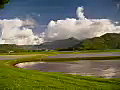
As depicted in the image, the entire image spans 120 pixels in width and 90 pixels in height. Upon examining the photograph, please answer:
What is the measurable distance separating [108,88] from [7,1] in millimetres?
16960

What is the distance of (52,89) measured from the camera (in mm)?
22312

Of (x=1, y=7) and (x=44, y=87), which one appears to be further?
(x=1, y=7)

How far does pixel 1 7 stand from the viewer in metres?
28.8

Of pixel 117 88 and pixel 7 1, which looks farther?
pixel 7 1

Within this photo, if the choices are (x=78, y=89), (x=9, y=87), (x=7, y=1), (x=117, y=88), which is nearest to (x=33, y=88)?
(x=9, y=87)

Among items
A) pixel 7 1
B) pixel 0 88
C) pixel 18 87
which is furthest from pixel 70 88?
pixel 7 1

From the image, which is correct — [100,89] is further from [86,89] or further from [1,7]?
[1,7]

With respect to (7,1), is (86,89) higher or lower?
lower

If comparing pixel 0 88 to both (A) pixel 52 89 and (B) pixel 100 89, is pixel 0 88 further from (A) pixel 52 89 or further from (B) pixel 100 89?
(B) pixel 100 89

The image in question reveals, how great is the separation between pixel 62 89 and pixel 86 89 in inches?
101

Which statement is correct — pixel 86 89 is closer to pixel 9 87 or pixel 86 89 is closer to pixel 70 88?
pixel 70 88

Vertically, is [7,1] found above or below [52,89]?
above

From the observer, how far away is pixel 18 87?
23234 millimetres

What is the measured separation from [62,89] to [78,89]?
171 cm
